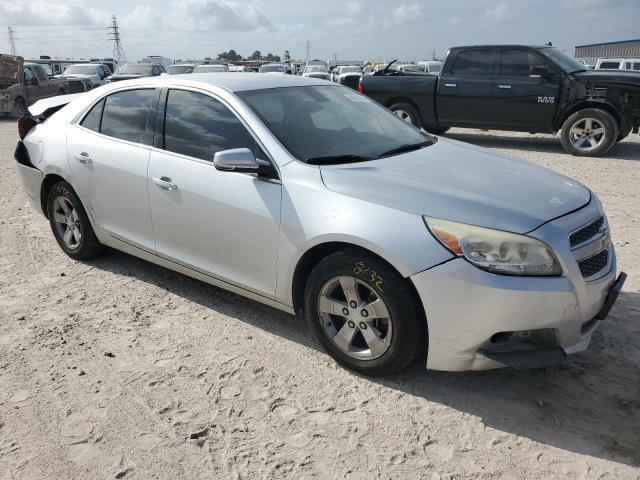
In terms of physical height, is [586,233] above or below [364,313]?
above

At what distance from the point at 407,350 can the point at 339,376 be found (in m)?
0.52

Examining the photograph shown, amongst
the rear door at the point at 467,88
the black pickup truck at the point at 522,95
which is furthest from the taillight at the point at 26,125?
the rear door at the point at 467,88

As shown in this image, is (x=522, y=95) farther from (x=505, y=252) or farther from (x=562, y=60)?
(x=505, y=252)

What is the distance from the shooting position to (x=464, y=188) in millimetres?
3105

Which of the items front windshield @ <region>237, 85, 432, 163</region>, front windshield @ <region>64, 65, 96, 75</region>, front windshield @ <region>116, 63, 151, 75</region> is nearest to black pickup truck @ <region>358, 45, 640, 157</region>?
front windshield @ <region>237, 85, 432, 163</region>

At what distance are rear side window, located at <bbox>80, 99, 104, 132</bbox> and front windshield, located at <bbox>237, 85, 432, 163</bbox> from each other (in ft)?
4.89

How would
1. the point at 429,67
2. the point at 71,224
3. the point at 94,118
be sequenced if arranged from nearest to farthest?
1. the point at 94,118
2. the point at 71,224
3. the point at 429,67

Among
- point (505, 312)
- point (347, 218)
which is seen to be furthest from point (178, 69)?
point (505, 312)

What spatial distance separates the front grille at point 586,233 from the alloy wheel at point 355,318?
1011 millimetres

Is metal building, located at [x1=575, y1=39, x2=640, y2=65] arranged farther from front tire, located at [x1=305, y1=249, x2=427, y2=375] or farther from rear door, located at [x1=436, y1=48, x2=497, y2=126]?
front tire, located at [x1=305, y1=249, x2=427, y2=375]

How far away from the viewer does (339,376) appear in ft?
10.9

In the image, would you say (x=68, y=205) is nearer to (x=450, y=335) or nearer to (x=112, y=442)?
(x=112, y=442)

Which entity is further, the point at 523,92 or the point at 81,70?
the point at 81,70

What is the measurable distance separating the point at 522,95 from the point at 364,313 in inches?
341
